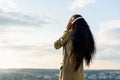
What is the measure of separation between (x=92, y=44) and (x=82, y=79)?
77 cm

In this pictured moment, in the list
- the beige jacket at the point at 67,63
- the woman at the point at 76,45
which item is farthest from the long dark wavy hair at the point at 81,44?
the beige jacket at the point at 67,63

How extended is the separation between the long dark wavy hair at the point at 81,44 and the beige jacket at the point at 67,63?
0.11 m

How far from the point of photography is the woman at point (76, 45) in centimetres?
1050

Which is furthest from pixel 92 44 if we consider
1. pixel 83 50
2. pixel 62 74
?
pixel 62 74

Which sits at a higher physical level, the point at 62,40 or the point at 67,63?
the point at 62,40

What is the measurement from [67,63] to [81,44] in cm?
49

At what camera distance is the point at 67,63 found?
1059 centimetres

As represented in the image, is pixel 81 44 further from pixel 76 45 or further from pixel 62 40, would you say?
pixel 62 40

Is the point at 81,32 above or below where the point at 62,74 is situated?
above

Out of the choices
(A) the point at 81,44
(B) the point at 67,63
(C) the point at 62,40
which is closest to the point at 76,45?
(A) the point at 81,44

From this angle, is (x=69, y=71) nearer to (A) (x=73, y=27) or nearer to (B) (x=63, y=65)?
(B) (x=63, y=65)

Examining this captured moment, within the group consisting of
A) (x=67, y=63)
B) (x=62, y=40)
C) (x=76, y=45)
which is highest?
(x=62, y=40)

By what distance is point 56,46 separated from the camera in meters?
10.5

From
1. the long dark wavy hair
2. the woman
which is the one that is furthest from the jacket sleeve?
the long dark wavy hair
